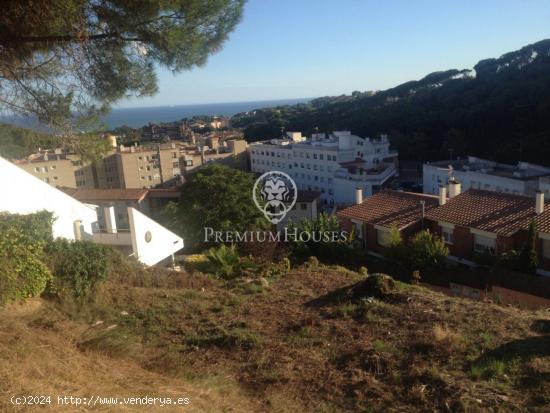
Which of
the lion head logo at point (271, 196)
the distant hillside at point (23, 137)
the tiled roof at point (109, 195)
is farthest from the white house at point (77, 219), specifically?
the tiled roof at point (109, 195)

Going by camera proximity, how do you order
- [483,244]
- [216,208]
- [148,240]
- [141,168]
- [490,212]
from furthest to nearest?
[141,168] < [216,208] < [490,212] < [483,244] < [148,240]

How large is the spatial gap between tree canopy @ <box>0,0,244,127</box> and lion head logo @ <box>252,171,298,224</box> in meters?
15.2

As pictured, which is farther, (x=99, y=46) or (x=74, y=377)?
(x=99, y=46)

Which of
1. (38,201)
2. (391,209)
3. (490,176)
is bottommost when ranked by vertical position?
(490,176)

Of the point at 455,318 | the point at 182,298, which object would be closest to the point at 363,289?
the point at 455,318

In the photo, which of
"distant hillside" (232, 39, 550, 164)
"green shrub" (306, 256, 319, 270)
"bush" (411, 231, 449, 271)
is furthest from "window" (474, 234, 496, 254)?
"distant hillside" (232, 39, 550, 164)

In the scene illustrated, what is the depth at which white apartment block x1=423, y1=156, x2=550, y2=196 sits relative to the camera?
121 feet

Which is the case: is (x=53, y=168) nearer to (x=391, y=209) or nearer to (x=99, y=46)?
(x=391, y=209)

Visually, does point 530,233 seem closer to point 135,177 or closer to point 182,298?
point 182,298

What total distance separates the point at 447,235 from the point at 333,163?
117 ft

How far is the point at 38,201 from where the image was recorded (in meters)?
13.9

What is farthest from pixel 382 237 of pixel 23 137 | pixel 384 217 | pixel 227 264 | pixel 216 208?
pixel 23 137

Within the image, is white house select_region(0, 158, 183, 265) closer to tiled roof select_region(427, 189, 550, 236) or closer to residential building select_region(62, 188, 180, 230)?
tiled roof select_region(427, 189, 550, 236)

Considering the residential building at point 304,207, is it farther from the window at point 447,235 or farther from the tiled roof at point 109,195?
the window at point 447,235
